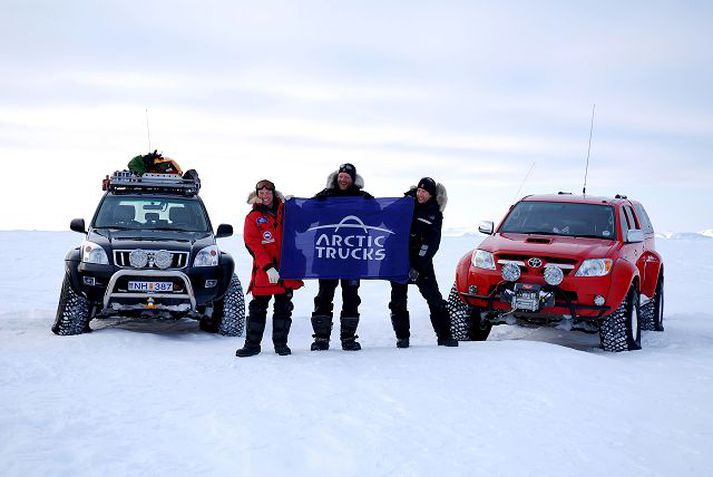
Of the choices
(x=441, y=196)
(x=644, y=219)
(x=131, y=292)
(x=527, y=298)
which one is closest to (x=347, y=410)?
(x=441, y=196)

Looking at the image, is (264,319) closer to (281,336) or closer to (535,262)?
(281,336)

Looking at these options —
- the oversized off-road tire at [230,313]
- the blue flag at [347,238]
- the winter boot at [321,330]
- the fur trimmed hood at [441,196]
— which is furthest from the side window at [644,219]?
the oversized off-road tire at [230,313]

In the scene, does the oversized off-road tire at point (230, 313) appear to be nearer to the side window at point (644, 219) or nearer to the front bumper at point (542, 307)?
the front bumper at point (542, 307)

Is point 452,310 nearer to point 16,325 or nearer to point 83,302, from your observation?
point 83,302

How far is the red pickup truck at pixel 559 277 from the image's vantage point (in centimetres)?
909

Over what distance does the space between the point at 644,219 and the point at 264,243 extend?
22.4 ft

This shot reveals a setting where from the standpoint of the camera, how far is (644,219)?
39.6 feet

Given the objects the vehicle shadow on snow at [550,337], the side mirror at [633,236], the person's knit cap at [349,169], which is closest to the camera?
the person's knit cap at [349,169]

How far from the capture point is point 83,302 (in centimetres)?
945

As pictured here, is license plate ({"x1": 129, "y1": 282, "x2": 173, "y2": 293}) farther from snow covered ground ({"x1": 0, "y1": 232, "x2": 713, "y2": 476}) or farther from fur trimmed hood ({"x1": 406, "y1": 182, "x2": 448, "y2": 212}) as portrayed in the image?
fur trimmed hood ({"x1": 406, "y1": 182, "x2": 448, "y2": 212})

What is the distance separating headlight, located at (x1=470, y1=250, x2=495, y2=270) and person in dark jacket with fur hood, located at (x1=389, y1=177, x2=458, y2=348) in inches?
41.3

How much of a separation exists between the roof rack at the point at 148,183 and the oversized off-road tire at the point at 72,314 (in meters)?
1.83

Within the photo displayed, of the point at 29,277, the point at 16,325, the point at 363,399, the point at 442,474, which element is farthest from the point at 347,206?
the point at 29,277

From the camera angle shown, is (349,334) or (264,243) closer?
(264,243)
